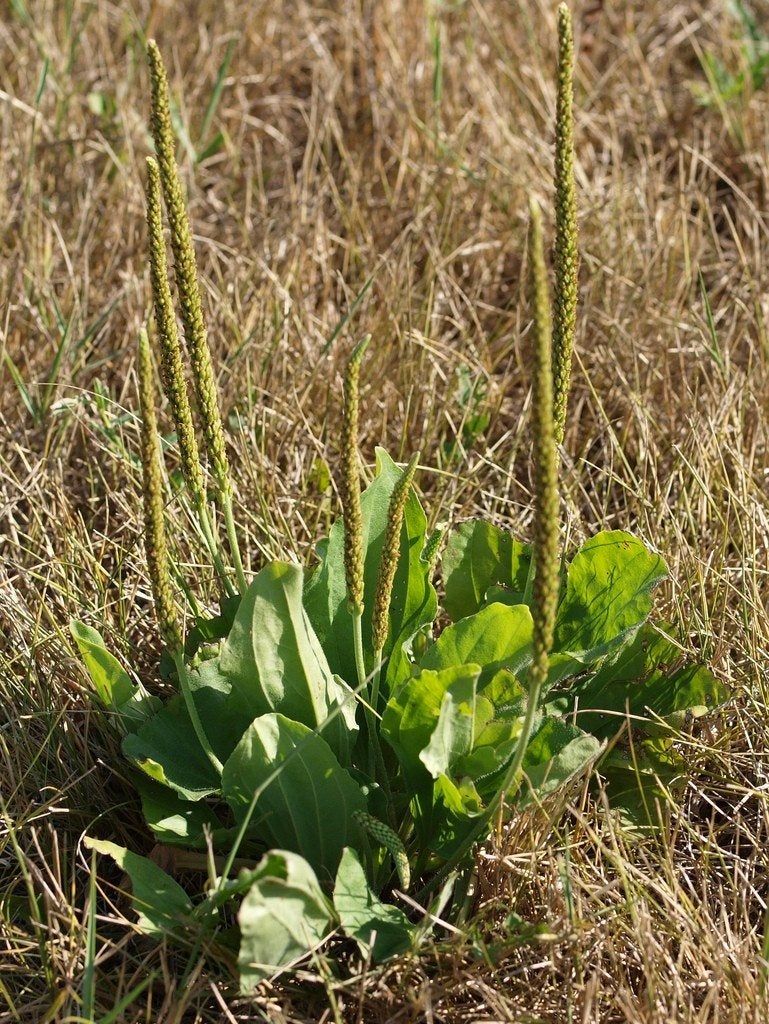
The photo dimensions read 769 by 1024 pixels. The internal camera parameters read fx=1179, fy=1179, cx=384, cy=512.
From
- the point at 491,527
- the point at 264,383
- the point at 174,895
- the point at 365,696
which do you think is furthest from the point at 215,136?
the point at 174,895

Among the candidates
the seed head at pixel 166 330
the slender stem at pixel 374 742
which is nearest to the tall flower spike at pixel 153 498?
the seed head at pixel 166 330

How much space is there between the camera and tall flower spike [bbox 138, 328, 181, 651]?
1.52 m

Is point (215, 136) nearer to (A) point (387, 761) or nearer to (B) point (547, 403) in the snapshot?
(A) point (387, 761)

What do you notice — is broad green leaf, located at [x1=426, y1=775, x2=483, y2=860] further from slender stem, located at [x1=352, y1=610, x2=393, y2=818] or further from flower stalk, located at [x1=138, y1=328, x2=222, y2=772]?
flower stalk, located at [x1=138, y1=328, x2=222, y2=772]

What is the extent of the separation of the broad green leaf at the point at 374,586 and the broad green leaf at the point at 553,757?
0.32 metres

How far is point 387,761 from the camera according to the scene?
2.18m

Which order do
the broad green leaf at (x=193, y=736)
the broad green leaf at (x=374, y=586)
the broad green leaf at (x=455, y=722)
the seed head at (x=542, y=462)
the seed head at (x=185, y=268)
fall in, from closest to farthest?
the seed head at (x=542, y=462), the seed head at (x=185, y=268), the broad green leaf at (x=455, y=722), the broad green leaf at (x=193, y=736), the broad green leaf at (x=374, y=586)

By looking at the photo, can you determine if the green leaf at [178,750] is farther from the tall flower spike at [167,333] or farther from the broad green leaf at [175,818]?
the tall flower spike at [167,333]

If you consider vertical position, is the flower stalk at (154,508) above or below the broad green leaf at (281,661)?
above

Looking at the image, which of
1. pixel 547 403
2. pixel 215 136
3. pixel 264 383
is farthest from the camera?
pixel 215 136

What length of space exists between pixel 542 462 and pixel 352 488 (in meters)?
0.30

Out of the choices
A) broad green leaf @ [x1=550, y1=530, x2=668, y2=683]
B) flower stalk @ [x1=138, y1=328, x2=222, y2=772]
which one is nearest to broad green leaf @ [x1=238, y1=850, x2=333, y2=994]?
flower stalk @ [x1=138, y1=328, x2=222, y2=772]

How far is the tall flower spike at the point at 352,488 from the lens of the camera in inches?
61.4

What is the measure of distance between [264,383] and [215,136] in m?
1.28
